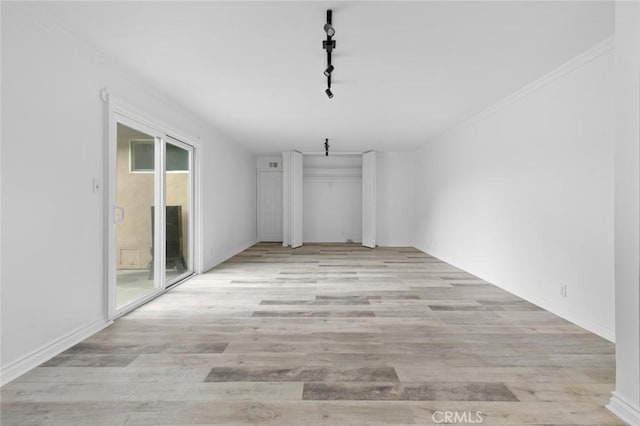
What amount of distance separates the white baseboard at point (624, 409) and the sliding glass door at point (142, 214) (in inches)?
146

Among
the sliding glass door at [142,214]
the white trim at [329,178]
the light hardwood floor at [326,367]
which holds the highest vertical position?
the white trim at [329,178]

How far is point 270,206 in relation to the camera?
29.6 ft

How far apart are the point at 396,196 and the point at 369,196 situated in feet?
2.54

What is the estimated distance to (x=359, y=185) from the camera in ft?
29.7

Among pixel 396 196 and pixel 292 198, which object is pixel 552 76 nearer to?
pixel 396 196

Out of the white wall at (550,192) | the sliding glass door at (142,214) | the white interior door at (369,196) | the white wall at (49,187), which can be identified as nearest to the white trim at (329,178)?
the white interior door at (369,196)

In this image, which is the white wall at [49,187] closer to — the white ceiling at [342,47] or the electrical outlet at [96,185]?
the electrical outlet at [96,185]

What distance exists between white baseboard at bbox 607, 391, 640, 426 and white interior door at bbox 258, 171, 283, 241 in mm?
7825

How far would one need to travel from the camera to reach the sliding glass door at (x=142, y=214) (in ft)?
10.2

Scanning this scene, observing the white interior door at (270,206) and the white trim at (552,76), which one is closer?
the white trim at (552,76)

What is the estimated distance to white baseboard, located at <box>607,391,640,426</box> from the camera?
153cm

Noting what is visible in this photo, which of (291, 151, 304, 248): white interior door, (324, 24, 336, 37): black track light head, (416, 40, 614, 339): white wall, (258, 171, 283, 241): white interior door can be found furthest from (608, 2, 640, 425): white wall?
(258, 171, 283, 241): white interior door

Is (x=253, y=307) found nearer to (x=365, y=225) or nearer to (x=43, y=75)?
(x=43, y=75)

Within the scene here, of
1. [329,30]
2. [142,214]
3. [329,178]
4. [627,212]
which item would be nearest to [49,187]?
[142,214]
